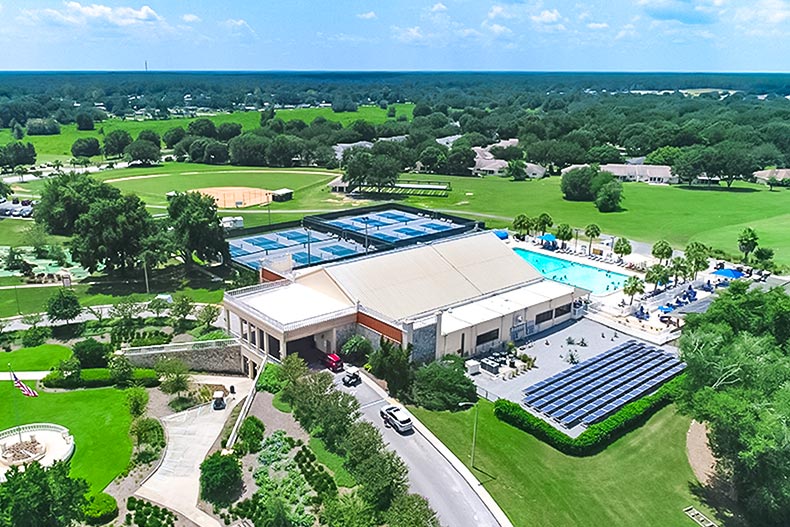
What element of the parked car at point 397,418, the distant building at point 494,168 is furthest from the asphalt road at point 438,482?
the distant building at point 494,168

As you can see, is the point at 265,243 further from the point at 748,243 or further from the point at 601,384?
the point at 748,243

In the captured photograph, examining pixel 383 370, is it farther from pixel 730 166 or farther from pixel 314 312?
pixel 730 166

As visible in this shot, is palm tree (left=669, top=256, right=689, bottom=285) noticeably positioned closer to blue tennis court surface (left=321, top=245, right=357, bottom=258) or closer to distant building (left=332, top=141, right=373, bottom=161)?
blue tennis court surface (left=321, top=245, right=357, bottom=258)

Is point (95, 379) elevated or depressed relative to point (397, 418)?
depressed

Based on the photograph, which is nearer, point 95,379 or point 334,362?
point 334,362

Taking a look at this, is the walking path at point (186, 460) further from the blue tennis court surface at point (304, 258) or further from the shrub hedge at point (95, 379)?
the blue tennis court surface at point (304, 258)

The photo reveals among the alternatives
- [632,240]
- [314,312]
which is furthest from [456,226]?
[314,312]

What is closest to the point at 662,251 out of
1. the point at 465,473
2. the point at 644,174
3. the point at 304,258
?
the point at 304,258
